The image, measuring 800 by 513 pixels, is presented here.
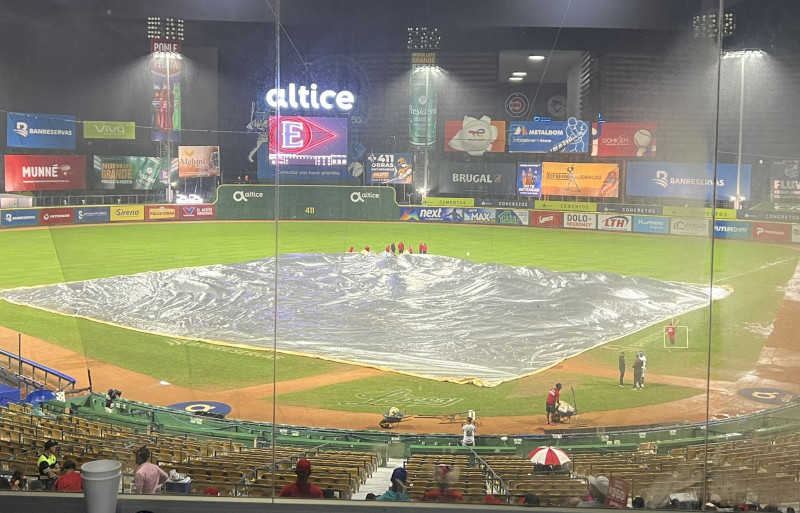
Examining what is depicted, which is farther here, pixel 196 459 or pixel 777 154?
pixel 777 154

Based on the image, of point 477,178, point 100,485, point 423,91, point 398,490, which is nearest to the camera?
point 100,485

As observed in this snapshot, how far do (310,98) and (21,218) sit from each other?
1798cm

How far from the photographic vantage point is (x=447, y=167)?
26.4 ft

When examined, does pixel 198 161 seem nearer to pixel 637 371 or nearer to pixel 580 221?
pixel 580 221

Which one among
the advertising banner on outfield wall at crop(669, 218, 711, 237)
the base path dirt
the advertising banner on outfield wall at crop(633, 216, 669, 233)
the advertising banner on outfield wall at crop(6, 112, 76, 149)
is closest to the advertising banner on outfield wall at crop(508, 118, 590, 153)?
the advertising banner on outfield wall at crop(633, 216, 669, 233)

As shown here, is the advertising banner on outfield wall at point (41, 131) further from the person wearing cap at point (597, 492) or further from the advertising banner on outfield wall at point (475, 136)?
the person wearing cap at point (597, 492)

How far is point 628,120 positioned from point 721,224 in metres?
1.70

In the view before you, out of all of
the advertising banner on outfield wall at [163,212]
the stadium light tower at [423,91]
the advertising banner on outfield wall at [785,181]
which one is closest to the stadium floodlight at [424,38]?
the stadium light tower at [423,91]

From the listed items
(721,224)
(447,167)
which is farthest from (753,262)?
(447,167)

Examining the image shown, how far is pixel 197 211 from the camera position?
8977 mm

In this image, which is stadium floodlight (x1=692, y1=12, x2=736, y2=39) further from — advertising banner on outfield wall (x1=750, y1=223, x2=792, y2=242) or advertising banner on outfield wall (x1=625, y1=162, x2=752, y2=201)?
advertising banner on outfield wall (x1=750, y1=223, x2=792, y2=242)

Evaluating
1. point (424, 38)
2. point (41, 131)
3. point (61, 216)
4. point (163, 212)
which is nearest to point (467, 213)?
point (424, 38)

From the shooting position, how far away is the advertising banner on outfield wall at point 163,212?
367 inches

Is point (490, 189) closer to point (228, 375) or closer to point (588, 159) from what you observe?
point (588, 159)
